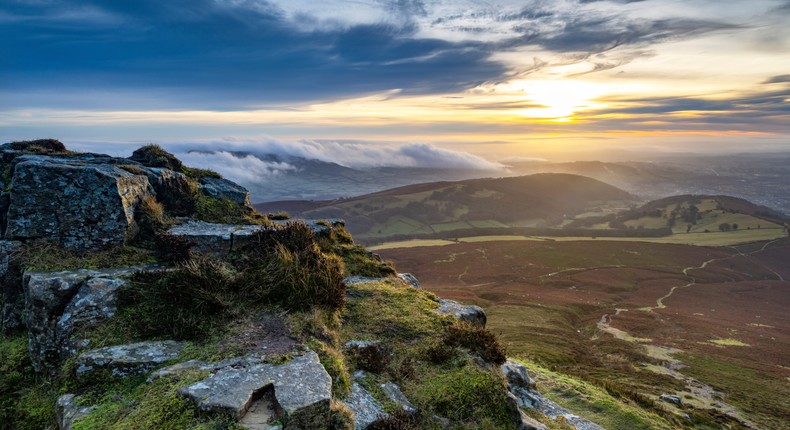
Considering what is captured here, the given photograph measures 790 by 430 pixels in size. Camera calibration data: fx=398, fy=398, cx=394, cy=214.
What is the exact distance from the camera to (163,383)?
679 cm

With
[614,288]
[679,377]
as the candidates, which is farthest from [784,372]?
[614,288]

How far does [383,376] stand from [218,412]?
3.69 metres

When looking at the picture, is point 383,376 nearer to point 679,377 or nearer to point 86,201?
point 86,201

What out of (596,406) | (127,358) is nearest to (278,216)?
(127,358)

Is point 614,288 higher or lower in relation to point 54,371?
lower

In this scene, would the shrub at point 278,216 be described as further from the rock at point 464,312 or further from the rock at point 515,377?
the rock at point 515,377

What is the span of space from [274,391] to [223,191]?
11.8 m

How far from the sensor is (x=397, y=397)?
325 inches

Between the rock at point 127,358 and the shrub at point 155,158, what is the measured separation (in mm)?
10148

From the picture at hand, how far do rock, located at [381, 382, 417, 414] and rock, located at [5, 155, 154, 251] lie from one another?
8483 mm

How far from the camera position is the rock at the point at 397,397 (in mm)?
7984

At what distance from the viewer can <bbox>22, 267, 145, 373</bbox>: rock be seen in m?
8.32

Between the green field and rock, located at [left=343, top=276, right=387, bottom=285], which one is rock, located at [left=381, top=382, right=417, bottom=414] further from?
the green field

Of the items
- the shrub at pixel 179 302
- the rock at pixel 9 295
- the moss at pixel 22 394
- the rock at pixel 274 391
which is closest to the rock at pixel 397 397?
the rock at pixel 274 391
